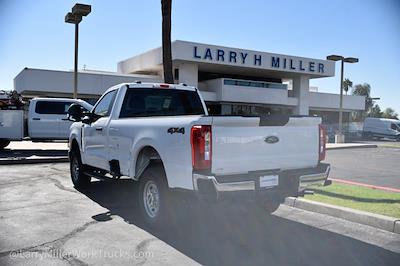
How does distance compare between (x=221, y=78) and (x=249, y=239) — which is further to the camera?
(x=221, y=78)

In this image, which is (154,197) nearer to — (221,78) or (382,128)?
(221,78)

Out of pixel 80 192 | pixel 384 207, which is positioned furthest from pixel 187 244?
pixel 80 192

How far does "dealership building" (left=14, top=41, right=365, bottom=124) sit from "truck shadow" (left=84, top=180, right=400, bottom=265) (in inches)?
1027

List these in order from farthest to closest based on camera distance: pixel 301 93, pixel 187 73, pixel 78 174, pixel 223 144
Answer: pixel 301 93 < pixel 187 73 < pixel 78 174 < pixel 223 144

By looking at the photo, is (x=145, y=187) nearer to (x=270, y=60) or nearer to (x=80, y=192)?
(x=80, y=192)

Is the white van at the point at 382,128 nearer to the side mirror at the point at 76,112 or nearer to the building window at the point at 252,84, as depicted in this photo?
the building window at the point at 252,84

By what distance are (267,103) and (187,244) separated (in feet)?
119

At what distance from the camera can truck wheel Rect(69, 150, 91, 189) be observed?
336 inches

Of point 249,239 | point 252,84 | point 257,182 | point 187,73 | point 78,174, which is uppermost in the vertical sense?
point 187,73

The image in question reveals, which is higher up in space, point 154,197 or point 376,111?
point 376,111

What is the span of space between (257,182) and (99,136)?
3.46m

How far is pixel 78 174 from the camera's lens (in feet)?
28.3

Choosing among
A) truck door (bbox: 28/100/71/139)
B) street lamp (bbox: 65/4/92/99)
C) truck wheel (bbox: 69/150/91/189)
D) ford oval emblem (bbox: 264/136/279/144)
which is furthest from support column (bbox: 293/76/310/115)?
ford oval emblem (bbox: 264/136/279/144)

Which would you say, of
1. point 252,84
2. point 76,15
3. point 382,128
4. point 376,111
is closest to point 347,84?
point 376,111
